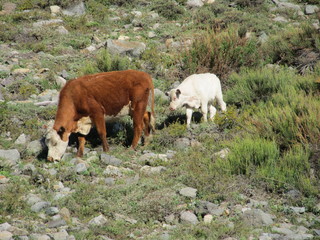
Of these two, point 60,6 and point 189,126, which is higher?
point 60,6

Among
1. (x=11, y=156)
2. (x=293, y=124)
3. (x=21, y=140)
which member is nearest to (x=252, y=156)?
(x=293, y=124)

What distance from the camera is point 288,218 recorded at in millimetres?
6898

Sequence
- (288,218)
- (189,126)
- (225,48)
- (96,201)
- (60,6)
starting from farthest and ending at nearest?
(60,6)
(225,48)
(189,126)
(96,201)
(288,218)

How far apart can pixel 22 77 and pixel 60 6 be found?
7.51 m

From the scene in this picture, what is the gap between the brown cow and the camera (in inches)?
371

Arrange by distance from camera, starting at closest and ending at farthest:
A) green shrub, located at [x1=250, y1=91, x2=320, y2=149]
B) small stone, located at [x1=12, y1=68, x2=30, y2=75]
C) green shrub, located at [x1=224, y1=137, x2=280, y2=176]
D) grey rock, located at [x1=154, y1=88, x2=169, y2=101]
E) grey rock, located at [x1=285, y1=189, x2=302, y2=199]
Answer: grey rock, located at [x1=285, y1=189, x2=302, y2=199]
green shrub, located at [x1=224, y1=137, x2=280, y2=176]
green shrub, located at [x1=250, y1=91, x2=320, y2=149]
grey rock, located at [x1=154, y1=88, x2=169, y2=101]
small stone, located at [x1=12, y1=68, x2=30, y2=75]

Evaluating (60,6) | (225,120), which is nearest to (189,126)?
(225,120)

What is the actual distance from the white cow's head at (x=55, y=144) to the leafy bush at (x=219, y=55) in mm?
5855

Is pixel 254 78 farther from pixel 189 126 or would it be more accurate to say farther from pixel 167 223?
pixel 167 223

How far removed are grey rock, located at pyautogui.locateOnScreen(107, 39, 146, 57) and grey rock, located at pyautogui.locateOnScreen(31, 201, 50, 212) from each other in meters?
8.81

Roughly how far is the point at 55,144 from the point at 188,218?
3.43 meters

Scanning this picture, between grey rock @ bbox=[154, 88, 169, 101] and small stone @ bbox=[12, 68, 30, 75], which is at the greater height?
small stone @ bbox=[12, 68, 30, 75]

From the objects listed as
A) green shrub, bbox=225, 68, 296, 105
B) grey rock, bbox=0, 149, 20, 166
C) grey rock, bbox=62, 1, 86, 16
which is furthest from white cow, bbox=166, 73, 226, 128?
grey rock, bbox=62, 1, 86, 16

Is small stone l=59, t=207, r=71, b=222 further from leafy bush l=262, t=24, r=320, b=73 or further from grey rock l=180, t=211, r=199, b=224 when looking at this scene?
leafy bush l=262, t=24, r=320, b=73
